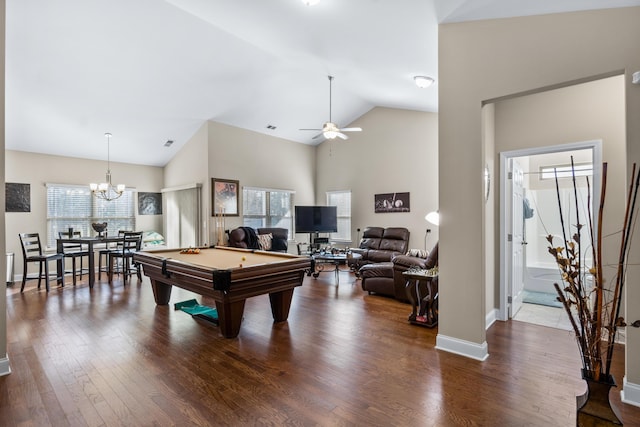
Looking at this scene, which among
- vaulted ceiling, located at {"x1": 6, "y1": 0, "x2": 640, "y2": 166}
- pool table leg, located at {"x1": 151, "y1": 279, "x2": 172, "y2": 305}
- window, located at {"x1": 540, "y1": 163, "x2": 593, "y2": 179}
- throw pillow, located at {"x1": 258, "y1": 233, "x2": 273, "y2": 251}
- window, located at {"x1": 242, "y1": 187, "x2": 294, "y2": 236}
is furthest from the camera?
window, located at {"x1": 242, "y1": 187, "x2": 294, "y2": 236}

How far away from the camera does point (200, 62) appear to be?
513 cm

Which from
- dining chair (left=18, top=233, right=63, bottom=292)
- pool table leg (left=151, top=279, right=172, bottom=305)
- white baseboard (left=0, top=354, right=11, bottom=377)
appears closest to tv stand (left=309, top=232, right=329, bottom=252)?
pool table leg (left=151, top=279, right=172, bottom=305)

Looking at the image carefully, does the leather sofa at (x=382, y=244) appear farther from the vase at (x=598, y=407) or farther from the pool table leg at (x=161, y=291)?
the vase at (x=598, y=407)

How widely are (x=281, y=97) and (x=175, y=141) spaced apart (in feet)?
9.07

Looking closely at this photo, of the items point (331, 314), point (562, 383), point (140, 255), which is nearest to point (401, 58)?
point (331, 314)

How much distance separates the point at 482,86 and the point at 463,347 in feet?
7.89

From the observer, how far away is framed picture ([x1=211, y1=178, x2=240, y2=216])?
7203mm

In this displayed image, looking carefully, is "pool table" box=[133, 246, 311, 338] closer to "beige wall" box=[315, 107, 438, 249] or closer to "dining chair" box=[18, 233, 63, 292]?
"dining chair" box=[18, 233, 63, 292]

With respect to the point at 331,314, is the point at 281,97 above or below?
above

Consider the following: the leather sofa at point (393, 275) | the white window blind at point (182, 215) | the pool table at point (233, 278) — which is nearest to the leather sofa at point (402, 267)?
the leather sofa at point (393, 275)

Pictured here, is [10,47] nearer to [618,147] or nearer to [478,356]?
[478,356]

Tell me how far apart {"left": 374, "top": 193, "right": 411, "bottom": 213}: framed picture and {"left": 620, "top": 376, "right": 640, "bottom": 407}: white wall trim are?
538cm

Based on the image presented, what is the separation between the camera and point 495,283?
4.18 meters

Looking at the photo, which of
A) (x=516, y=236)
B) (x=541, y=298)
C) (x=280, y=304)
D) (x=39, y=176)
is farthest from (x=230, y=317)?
(x=39, y=176)
